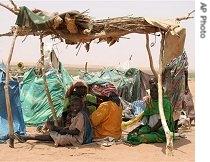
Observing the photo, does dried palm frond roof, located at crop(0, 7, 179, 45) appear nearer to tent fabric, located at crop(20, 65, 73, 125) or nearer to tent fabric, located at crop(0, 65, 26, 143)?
tent fabric, located at crop(0, 65, 26, 143)

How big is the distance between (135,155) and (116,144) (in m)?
0.92

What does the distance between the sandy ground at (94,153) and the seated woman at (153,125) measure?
20 cm

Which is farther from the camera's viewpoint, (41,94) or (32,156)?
(41,94)

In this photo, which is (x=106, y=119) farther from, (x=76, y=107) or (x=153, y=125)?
(x=153, y=125)

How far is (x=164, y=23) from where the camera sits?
8.49m

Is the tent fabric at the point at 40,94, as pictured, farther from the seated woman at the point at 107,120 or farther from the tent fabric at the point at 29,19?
the tent fabric at the point at 29,19

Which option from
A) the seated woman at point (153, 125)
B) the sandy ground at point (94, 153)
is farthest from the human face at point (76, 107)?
the seated woman at point (153, 125)

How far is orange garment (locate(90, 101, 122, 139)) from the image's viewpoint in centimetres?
853

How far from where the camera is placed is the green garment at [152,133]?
849cm

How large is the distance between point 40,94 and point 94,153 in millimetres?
4637

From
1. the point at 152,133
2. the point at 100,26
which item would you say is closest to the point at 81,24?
the point at 100,26
